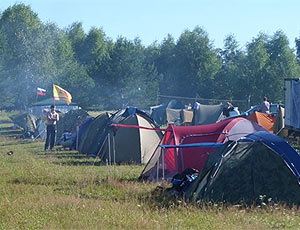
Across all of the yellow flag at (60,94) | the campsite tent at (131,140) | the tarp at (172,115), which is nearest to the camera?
the campsite tent at (131,140)

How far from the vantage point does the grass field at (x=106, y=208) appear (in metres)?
8.66

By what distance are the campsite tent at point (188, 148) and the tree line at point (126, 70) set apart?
40834 millimetres

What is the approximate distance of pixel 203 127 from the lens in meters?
13.8

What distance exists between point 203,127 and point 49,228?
19.9 ft

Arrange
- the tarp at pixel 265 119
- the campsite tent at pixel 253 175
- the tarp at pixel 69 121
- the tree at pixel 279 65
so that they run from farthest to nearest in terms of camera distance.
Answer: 1. the tree at pixel 279 65
2. the tarp at pixel 69 121
3. the tarp at pixel 265 119
4. the campsite tent at pixel 253 175

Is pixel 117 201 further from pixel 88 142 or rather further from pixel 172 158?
pixel 88 142

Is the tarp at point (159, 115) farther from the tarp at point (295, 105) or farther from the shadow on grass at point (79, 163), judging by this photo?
the shadow on grass at point (79, 163)

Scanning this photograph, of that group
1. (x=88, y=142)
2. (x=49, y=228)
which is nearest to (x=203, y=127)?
(x=49, y=228)

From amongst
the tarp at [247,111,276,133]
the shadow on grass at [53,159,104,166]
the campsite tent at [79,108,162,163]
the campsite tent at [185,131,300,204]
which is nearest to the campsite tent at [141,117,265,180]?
the campsite tent at [185,131,300,204]

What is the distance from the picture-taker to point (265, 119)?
23.4m

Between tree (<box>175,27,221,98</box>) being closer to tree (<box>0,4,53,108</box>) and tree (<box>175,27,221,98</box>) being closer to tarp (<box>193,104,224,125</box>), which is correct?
tree (<box>0,4,53,108</box>)

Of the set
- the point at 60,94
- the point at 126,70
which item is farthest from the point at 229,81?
the point at 60,94

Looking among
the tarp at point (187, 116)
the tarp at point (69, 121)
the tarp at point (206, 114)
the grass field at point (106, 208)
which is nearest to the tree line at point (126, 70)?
the tarp at point (187, 116)

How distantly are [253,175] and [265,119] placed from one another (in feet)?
44.3
